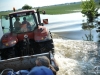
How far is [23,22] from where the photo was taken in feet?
26.6

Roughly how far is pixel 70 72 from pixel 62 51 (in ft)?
12.3

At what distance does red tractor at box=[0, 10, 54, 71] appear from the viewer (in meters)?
7.51

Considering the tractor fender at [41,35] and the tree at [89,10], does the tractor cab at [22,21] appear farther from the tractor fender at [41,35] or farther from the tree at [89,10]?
the tree at [89,10]

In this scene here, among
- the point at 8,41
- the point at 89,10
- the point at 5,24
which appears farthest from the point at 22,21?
the point at 89,10

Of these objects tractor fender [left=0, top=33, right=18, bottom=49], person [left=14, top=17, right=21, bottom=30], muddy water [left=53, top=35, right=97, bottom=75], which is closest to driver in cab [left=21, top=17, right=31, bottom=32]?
person [left=14, top=17, right=21, bottom=30]

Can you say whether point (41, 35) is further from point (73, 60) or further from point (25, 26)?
point (73, 60)

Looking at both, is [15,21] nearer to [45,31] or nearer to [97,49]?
[45,31]

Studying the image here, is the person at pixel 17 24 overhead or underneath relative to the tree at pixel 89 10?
overhead

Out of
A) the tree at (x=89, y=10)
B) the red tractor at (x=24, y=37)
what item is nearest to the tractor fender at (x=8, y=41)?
the red tractor at (x=24, y=37)

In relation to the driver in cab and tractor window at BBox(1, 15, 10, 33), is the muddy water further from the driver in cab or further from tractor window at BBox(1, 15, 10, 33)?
tractor window at BBox(1, 15, 10, 33)

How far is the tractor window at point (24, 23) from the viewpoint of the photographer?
26.6 feet

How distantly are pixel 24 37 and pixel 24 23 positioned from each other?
79 centimetres

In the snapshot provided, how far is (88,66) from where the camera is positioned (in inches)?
308

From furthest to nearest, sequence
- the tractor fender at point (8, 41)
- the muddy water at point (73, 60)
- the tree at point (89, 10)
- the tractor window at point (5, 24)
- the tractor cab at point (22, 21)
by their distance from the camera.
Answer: the tree at point (89, 10)
the tractor window at point (5, 24)
the tractor cab at point (22, 21)
the tractor fender at point (8, 41)
the muddy water at point (73, 60)
